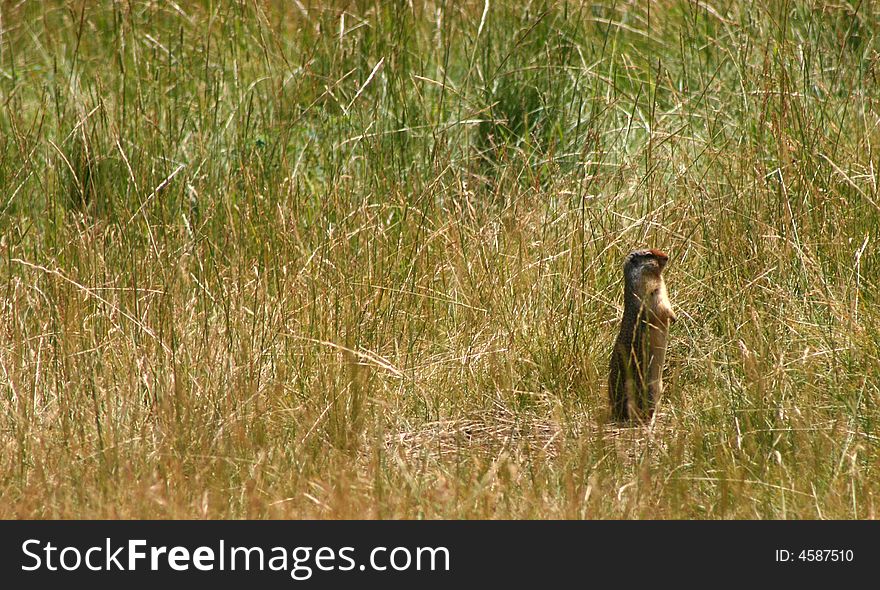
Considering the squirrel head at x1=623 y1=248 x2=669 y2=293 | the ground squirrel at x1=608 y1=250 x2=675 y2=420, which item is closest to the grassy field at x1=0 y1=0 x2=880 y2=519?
the ground squirrel at x1=608 y1=250 x2=675 y2=420

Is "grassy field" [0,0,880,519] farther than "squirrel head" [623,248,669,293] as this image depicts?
No

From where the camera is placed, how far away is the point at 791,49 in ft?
18.5

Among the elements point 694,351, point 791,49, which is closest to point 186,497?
point 694,351

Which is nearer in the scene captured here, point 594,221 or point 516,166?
point 594,221

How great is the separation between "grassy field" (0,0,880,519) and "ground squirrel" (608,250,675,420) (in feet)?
0.38

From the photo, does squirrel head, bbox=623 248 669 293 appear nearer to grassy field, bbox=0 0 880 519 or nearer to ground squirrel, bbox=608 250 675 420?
ground squirrel, bbox=608 250 675 420

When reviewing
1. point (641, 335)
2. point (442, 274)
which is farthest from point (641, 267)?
point (442, 274)

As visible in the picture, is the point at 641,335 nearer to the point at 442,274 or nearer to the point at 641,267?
the point at 641,267

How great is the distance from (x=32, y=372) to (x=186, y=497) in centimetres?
115

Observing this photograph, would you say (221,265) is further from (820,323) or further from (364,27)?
(820,323)

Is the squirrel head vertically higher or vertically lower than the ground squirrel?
higher

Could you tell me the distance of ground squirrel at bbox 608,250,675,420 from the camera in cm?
431

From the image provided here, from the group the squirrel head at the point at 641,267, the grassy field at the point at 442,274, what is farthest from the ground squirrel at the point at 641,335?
the grassy field at the point at 442,274

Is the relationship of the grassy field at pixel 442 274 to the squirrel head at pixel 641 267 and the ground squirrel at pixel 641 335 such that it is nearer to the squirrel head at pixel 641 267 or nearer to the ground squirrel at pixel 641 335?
the ground squirrel at pixel 641 335
